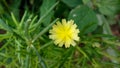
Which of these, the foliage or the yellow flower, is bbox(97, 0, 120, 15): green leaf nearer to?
the foliage

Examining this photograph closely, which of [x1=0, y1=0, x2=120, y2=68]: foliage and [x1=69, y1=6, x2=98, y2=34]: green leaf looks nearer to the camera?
[x1=0, y1=0, x2=120, y2=68]: foliage

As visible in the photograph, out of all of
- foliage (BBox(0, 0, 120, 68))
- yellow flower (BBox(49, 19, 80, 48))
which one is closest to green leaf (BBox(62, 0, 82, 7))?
foliage (BBox(0, 0, 120, 68))

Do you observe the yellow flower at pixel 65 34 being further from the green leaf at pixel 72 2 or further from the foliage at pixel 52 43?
the green leaf at pixel 72 2

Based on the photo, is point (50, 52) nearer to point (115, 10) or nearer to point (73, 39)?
point (73, 39)

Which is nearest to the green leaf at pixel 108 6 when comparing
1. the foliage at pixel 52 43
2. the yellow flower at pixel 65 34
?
the foliage at pixel 52 43

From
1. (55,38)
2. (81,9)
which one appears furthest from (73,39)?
(81,9)

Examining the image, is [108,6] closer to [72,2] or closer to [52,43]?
[72,2]

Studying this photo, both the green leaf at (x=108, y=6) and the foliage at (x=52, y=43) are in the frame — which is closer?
the foliage at (x=52, y=43)

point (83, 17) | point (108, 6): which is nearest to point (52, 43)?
point (83, 17)
